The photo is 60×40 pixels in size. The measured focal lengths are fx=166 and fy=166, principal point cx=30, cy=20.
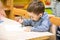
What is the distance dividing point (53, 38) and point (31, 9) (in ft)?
1.39

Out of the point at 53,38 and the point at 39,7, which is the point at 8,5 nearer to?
the point at 39,7

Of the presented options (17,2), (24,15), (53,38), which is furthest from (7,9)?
(53,38)

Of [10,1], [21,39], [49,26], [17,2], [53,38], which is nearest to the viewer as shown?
[21,39]

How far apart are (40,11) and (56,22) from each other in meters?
0.35

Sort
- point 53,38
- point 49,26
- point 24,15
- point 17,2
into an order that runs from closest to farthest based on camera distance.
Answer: point 53,38 → point 49,26 → point 24,15 → point 17,2

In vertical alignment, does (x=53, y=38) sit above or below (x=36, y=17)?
below

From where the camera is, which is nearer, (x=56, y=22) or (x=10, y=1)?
(x=56, y=22)

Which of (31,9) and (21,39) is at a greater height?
(31,9)

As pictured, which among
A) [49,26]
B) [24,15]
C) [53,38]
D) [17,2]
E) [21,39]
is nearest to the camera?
[21,39]

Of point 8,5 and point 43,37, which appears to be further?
point 8,5

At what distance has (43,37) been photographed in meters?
1.09

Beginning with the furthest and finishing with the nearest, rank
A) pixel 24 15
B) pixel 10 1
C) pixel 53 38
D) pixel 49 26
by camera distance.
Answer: pixel 10 1 < pixel 24 15 < pixel 49 26 < pixel 53 38

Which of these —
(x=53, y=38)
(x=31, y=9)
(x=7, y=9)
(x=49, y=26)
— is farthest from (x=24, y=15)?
(x=7, y=9)

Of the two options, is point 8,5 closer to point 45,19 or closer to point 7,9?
point 7,9
